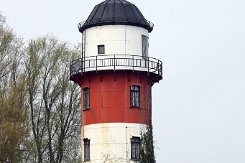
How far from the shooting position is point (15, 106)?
50812 millimetres

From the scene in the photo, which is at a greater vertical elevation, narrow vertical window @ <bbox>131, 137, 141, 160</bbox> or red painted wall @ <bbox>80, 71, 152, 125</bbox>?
red painted wall @ <bbox>80, 71, 152, 125</bbox>

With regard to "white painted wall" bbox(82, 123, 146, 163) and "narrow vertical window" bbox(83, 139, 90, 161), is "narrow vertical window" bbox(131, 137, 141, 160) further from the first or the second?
"narrow vertical window" bbox(83, 139, 90, 161)

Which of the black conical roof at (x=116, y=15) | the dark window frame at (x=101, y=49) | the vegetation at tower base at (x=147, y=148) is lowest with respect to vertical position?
the vegetation at tower base at (x=147, y=148)

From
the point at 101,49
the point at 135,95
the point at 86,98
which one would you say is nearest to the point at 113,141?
the point at 135,95

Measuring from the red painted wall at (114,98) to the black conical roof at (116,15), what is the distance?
3413 millimetres

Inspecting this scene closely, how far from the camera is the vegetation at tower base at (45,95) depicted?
5531cm

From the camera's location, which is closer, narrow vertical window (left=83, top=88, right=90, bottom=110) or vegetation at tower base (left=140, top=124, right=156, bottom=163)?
vegetation at tower base (left=140, top=124, right=156, bottom=163)

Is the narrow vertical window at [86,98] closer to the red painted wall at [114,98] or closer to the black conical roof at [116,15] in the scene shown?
the red painted wall at [114,98]

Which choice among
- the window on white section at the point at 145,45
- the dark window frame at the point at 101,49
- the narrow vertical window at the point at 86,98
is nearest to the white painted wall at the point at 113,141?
the narrow vertical window at the point at 86,98

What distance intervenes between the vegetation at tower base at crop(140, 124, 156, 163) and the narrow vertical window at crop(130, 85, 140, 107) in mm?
1932

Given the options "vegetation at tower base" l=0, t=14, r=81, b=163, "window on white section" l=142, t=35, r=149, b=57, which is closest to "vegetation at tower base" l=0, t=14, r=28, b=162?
"vegetation at tower base" l=0, t=14, r=81, b=163

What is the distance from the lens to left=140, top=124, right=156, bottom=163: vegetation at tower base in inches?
1987

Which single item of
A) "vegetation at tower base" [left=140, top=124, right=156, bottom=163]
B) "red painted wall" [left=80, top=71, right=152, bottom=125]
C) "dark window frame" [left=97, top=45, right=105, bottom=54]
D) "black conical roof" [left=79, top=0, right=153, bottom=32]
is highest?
"black conical roof" [left=79, top=0, right=153, bottom=32]

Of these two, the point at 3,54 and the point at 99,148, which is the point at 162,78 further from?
the point at 3,54
